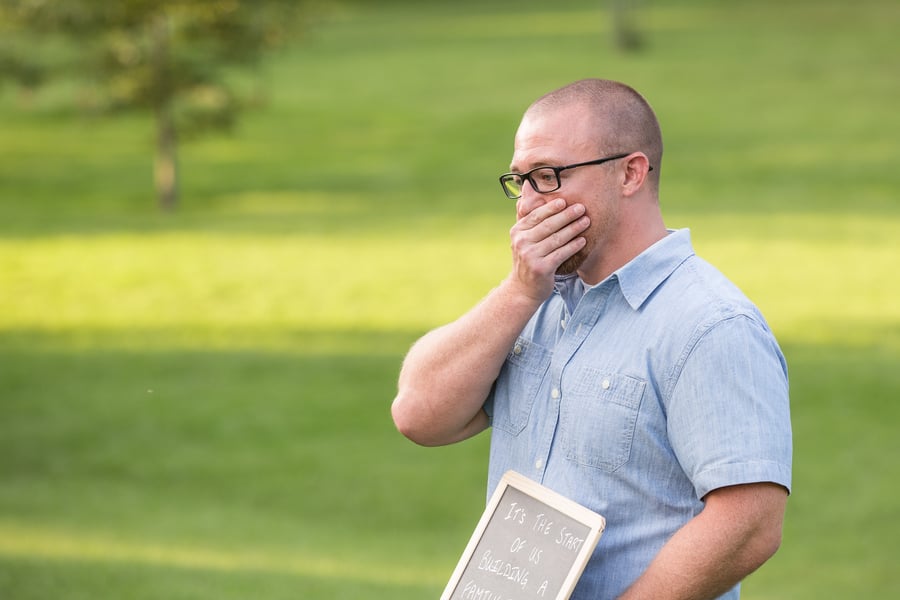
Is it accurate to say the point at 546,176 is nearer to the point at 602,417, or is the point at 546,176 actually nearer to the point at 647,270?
the point at 647,270

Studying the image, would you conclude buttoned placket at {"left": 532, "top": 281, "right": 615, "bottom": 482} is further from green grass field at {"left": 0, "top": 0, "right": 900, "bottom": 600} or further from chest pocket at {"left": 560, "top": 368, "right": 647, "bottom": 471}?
green grass field at {"left": 0, "top": 0, "right": 900, "bottom": 600}

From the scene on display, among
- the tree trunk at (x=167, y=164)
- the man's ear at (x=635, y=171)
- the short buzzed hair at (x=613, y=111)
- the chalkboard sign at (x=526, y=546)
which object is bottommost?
the tree trunk at (x=167, y=164)

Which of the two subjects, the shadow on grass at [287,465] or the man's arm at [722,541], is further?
the shadow on grass at [287,465]

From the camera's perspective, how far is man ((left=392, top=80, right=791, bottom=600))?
274cm

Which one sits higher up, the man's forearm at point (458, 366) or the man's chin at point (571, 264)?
the man's chin at point (571, 264)

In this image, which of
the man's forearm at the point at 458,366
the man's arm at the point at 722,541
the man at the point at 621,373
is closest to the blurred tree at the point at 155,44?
the man's forearm at the point at 458,366

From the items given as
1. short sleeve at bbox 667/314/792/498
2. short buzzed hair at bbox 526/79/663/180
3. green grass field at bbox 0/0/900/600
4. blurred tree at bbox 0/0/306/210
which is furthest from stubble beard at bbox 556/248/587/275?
blurred tree at bbox 0/0/306/210

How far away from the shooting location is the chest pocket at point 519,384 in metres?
3.15

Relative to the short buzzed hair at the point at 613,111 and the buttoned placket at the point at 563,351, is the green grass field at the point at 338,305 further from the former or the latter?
the short buzzed hair at the point at 613,111

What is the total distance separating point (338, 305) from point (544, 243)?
15.6 meters

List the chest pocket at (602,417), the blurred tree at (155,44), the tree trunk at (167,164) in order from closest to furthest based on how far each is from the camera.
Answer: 1. the chest pocket at (602,417)
2. the blurred tree at (155,44)
3. the tree trunk at (167,164)

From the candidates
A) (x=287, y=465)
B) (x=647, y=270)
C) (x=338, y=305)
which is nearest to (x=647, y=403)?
(x=647, y=270)

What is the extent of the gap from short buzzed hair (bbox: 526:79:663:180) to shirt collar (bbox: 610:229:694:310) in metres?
0.18

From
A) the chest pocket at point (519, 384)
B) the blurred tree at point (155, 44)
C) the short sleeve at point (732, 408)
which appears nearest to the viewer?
the short sleeve at point (732, 408)
